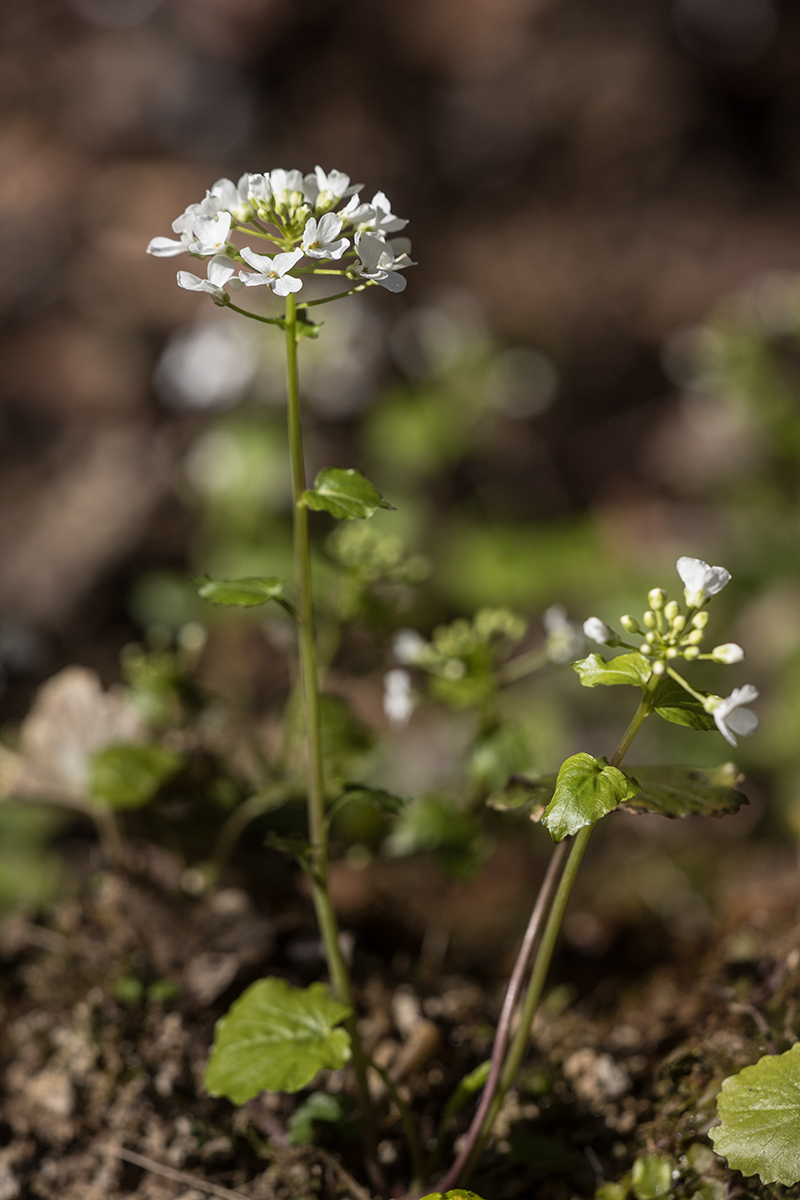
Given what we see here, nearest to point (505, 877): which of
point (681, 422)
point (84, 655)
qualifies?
point (84, 655)

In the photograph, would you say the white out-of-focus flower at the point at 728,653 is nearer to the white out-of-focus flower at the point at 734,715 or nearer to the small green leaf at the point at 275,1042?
the white out-of-focus flower at the point at 734,715

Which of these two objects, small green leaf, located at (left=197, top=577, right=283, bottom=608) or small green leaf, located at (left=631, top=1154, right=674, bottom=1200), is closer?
small green leaf, located at (left=197, top=577, right=283, bottom=608)

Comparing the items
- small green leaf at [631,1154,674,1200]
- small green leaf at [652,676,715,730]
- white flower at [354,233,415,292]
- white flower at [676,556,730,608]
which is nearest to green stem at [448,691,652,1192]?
small green leaf at [652,676,715,730]

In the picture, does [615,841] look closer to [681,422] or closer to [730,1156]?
[730,1156]

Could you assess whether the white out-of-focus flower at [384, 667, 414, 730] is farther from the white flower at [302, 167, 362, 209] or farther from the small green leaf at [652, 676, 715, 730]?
the white flower at [302, 167, 362, 209]

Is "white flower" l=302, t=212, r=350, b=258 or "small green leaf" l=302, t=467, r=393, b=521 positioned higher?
"white flower" l=302, t=212, r=350, b=258
